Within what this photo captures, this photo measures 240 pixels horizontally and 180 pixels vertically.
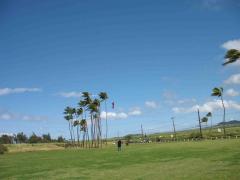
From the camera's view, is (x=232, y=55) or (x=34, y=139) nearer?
(x=232, y=55)

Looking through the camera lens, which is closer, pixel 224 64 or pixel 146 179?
pixel 146 179

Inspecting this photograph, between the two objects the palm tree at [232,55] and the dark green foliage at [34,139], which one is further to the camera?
the dark green foliage at [34,139]

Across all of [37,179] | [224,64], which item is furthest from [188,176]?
[224,64]

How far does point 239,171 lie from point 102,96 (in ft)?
362

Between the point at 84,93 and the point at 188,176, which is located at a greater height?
the point at 84,93

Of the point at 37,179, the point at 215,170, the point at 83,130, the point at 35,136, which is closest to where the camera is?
the point at 215,170

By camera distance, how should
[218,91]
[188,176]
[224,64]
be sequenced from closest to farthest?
[188,176]
[224,64]
[218,91]

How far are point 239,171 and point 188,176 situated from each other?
280 cm

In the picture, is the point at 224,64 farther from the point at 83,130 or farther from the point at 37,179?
the point at 83,130

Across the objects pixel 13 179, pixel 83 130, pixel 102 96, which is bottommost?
pixel 13 179

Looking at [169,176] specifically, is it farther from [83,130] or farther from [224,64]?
[83,130]

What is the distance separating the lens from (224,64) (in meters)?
46.8

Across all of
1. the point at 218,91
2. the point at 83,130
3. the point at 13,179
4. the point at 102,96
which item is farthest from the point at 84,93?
the point at 13,179

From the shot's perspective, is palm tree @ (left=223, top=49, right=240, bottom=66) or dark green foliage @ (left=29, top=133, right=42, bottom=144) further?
dark green foliage @ (left=29, top=133, right=42, bottom=144)
